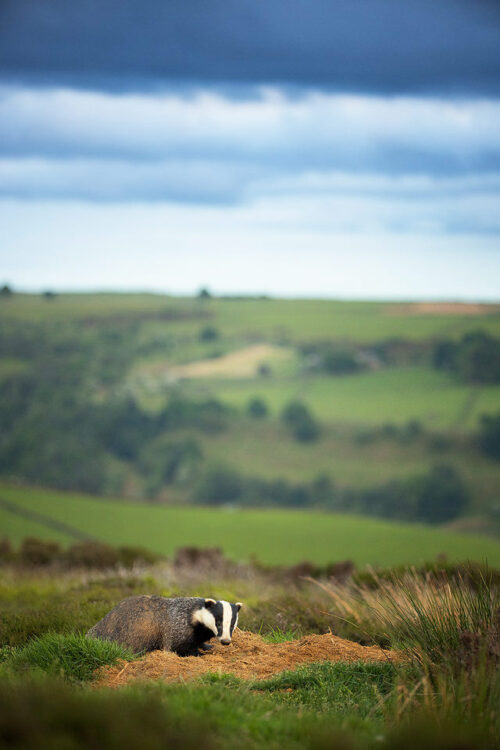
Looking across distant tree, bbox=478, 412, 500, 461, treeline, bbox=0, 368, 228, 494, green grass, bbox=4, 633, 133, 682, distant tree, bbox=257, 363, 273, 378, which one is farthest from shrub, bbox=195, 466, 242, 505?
green grass, bbox=4, 633, 133, 682

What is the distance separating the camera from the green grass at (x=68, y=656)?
7.88 meters

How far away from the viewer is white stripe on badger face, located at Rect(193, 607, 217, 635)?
8.90m

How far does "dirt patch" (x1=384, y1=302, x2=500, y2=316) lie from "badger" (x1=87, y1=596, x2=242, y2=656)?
159m

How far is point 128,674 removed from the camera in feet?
25.7

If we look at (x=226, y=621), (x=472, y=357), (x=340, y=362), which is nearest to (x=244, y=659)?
(x=226, y=621)

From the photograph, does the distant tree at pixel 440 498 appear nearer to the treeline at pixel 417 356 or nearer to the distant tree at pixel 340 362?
the treeline at pixel 417 356

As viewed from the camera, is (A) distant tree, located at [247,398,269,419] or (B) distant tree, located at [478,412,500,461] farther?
(A) distant tree, located at [247,398,269,419]

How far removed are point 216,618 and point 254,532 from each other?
2047 inches

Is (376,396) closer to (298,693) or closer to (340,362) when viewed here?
(340,362)

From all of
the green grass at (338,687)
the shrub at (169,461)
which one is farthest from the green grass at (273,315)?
the green grass at (338,687)

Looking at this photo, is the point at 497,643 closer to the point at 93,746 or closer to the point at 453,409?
the point at 93,746

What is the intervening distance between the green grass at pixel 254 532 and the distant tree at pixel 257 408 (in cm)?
5898

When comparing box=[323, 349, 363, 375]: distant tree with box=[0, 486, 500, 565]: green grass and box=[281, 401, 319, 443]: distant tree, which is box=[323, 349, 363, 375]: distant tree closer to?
box=[281, 401, 319, 443]: distant tree

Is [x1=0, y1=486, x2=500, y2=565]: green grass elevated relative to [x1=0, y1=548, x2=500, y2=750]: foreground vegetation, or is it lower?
lower
